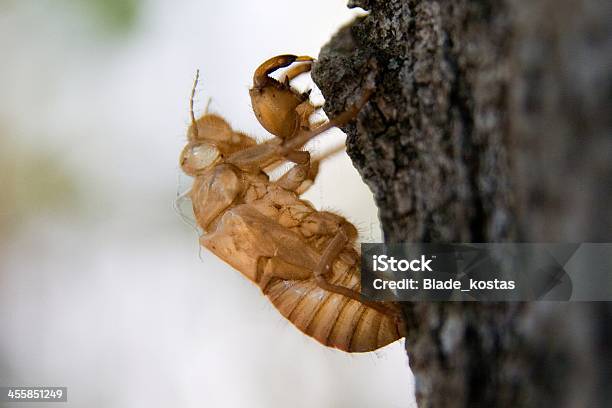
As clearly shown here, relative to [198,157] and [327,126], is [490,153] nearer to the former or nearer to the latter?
[327,126]

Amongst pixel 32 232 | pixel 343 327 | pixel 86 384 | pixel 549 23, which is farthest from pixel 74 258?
pixel 549 23

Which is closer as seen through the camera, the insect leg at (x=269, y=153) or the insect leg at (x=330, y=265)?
the insect leg at (x=330, y=265)

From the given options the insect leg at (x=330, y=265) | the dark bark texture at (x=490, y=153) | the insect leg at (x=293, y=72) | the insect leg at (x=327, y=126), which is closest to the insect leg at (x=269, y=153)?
the insect leg at (x=327, y=126)

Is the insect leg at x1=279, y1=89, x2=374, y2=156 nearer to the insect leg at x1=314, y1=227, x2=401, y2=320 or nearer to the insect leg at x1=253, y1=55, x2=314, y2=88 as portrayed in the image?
the insect leg at x1=253, y1=55, x2=314, y2=88

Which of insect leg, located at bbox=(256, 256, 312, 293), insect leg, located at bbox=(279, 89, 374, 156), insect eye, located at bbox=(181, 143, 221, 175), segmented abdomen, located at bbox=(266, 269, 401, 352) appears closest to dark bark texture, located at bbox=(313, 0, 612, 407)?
insect leg, located at bbox=(279, 89, 374, 156)

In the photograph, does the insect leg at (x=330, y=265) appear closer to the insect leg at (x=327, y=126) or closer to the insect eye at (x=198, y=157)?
the insect leg at (x=327, y=126)

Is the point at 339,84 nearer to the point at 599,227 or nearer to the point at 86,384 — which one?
the point at 599,227
